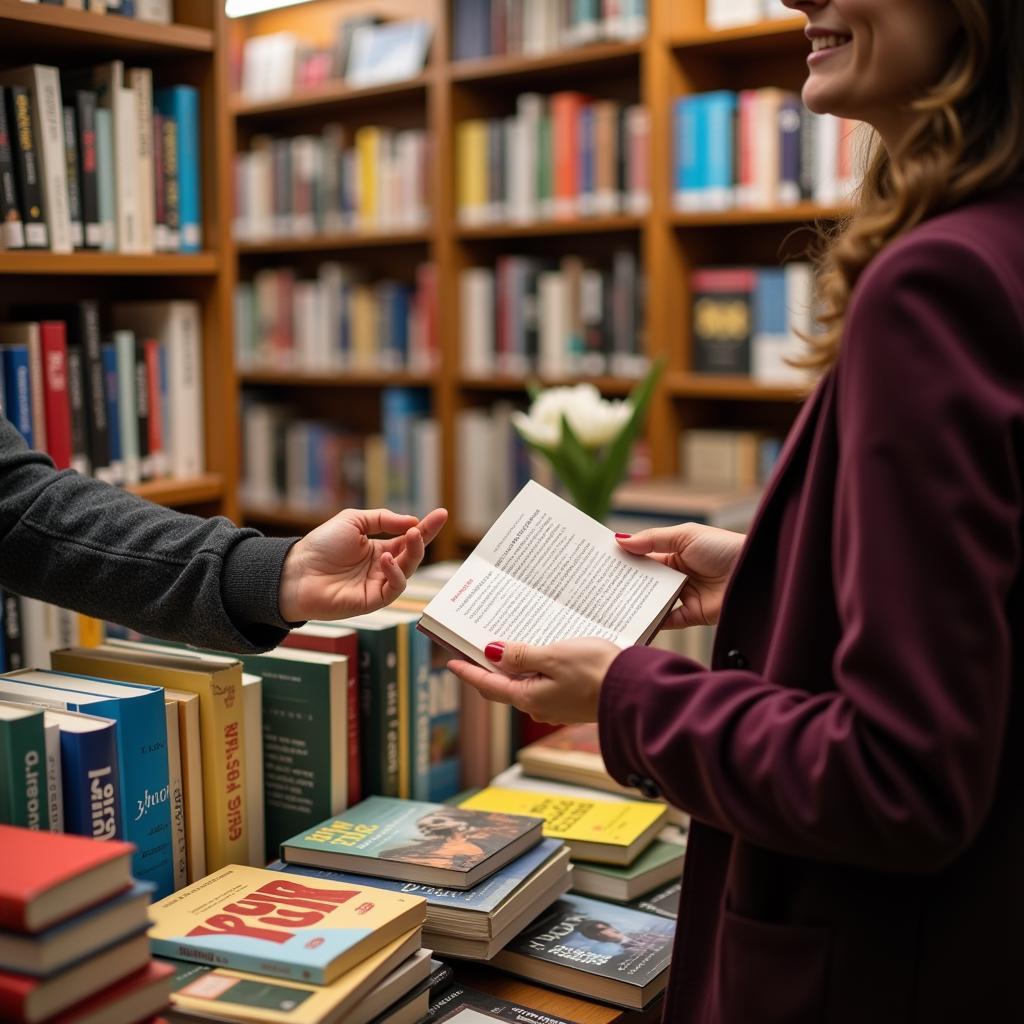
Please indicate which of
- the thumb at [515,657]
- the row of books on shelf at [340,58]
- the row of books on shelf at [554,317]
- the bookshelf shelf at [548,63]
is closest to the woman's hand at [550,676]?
the thumb at [515,657]

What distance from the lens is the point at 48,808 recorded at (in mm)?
1056

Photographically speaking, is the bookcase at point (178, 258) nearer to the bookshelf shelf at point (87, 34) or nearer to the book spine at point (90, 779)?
the bookshelf shelf at point (87, 34)

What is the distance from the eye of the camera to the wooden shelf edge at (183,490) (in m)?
2.07

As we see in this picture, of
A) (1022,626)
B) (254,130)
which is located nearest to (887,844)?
(1022,626)

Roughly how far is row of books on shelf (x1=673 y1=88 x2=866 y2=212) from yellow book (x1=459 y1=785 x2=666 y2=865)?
2053 millimetres

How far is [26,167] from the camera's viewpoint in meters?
1.80

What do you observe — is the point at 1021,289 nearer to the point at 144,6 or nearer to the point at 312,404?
the point at 144,6

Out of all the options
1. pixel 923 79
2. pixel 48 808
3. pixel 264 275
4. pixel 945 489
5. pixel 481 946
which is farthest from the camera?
pixel 264 275

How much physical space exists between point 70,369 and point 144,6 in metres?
0.61

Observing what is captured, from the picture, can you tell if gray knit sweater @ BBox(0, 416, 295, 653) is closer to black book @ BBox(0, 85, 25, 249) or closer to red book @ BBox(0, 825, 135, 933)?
red book @ BBox(0, 825, 135, 933)

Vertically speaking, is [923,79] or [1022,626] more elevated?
[923,79]

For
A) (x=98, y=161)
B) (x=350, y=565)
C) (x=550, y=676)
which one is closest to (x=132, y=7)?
(x=98, y=161)

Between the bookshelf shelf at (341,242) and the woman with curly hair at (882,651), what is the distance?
311cm

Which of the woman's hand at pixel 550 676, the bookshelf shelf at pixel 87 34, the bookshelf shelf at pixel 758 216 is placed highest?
the bookshelf shelf at pixel 87 34
